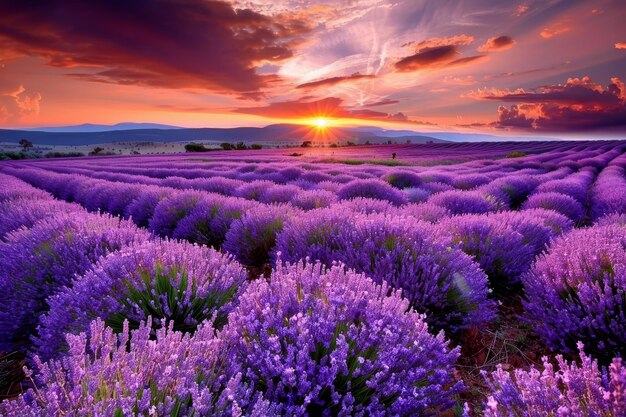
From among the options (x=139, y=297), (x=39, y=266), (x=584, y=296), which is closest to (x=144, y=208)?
(x=39, y=266)

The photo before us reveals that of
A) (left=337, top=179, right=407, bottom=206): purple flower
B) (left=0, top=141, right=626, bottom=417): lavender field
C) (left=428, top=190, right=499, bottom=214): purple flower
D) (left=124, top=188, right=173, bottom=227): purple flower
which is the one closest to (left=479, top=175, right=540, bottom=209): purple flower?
(left=428, top=190, right=499, bottom=214): purple flower

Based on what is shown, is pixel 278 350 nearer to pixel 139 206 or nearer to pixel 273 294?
pixel 273 294

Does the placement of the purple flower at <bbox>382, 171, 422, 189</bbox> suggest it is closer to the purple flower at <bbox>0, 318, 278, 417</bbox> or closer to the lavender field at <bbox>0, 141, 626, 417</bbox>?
the lavender field at <bbox>0, 141, 626, 417</bbox>

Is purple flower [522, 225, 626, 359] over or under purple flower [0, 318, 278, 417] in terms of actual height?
under

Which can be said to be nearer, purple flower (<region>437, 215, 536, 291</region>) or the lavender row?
the lavender row

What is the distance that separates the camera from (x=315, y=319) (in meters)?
1.45

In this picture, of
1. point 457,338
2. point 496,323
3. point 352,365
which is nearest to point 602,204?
point 496,323

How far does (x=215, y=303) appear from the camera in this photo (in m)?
2.10

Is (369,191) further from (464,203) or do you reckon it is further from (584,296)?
(584,296)

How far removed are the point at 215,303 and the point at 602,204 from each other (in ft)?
27.3

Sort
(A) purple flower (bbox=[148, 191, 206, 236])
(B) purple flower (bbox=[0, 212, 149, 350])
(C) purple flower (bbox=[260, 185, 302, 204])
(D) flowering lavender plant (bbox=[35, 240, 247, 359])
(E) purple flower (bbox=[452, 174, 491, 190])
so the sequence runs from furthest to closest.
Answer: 1. (E) purple flower (bbox=[452, 174, 491, 190])
2. (C) purple flower (bbox=[260, 185, 302, 204])
3. (A) purple flower (bbox=[148, 191, 206, 236])
4. (B) purple flower (bbox=[0, 212, 149, 350])
5. (D) flowering lavender plant (bbox=[35, 240, 247, 359])

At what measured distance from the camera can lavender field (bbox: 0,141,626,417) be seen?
43.2 inches

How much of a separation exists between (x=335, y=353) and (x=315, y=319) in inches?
7.2

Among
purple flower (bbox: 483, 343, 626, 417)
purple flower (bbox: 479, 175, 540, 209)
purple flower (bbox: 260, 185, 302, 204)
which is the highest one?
purple flower (bbox: 483, 343, 626, 417)
